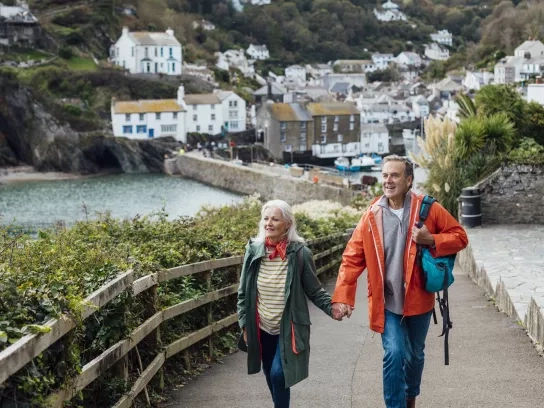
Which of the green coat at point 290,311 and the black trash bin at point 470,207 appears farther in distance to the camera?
the black trash bin at point 470,207

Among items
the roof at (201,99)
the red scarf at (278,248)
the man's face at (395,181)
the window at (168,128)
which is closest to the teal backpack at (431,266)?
the man's face at (395,181)

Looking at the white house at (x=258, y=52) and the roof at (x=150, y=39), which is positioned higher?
the white house at (x=258, y=52)

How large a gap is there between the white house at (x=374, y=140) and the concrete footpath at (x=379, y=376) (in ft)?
285

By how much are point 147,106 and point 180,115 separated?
3.50 meters

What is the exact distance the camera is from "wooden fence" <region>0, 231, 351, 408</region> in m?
3.88

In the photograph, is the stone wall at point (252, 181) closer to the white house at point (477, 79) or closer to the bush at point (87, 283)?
the bush at point (87, 283)

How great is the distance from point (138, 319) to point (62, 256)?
0.74m

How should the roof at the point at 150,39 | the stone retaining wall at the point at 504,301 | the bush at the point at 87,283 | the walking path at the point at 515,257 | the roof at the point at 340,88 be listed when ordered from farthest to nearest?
the roof at the point at 340,88 < the roof at the point at 150,39 < the walking path at the point at 515,257 < the stone retaining wall at the point at 504,301 < the bush at the point at 87,283

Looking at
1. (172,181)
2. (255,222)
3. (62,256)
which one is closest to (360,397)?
(62,256)

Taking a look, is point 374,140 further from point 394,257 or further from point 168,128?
point 394,257

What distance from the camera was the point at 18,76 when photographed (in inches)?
3457

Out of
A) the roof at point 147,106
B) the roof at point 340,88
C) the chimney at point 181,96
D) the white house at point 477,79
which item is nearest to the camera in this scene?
the roof at point 147,106

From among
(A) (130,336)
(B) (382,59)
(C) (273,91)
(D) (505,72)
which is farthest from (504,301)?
(B) (382,59)

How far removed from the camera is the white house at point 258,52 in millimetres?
170875
